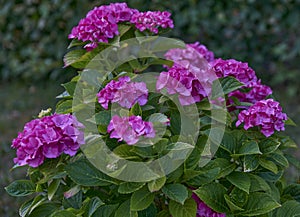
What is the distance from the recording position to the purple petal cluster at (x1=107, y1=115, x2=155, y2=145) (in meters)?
1.44

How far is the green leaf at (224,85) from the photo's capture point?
1.70m

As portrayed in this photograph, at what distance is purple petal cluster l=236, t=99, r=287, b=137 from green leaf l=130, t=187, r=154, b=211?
416 mm

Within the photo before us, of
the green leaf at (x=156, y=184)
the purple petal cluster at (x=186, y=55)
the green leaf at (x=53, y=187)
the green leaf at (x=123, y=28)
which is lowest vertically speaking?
the green leaf at (x=53, y=187)

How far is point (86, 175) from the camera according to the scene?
5.09ft

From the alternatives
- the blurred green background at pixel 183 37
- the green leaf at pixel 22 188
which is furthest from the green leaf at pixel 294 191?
the blurred green background at pixel 183 37

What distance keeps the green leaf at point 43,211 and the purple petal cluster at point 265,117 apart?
690 millimetres

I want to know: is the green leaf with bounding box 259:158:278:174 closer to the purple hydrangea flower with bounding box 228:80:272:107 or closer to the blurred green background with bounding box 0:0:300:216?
the purple hydrangea flower with bounding box 228:80:272:107

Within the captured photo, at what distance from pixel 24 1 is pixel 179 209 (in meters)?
4.24

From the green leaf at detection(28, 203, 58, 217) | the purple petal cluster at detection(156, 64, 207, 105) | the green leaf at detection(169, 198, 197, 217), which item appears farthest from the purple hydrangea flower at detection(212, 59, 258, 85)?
the green leaf at detection(28, 203, 58, 217)

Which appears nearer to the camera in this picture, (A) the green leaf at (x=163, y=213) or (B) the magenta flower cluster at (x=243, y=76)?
(A) the green leaf at (x=163, y=213)

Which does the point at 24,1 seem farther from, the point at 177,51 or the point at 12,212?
the point at 177,51

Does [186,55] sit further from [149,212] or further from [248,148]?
[149,212]

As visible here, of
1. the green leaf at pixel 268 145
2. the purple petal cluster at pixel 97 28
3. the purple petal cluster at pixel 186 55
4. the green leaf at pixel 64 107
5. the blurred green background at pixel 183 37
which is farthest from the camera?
the blurred green background at pixel 183 37

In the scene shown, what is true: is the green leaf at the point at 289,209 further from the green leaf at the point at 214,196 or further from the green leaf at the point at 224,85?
the green leaf at the point at 224,85
